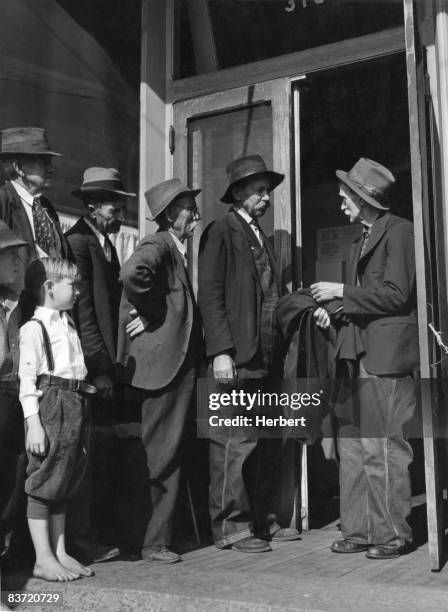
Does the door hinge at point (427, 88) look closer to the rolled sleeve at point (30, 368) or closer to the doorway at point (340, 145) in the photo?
the doorway at point (340, 145)

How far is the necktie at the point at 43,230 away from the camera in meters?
4.23

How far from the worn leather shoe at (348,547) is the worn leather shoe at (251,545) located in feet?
1.17

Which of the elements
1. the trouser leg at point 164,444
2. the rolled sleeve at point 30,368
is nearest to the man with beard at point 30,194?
the rolled sleeve at point 30,368

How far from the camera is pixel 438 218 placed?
4.74 m

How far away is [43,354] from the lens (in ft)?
12.5

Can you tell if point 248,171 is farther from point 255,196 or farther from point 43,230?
point 43,230

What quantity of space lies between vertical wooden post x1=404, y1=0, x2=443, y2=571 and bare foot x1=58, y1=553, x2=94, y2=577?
1.56 metres

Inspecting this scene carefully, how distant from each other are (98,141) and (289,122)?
63.6 inches

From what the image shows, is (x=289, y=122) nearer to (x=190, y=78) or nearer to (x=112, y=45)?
(x=190, y=78)

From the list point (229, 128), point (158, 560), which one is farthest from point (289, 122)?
point (158, 560)

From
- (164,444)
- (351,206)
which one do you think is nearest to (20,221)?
(164,444)

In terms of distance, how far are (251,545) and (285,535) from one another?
1.50ft

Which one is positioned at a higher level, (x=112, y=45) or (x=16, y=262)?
(x=112, y=45)

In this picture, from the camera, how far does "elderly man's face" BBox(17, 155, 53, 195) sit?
14.2ft
